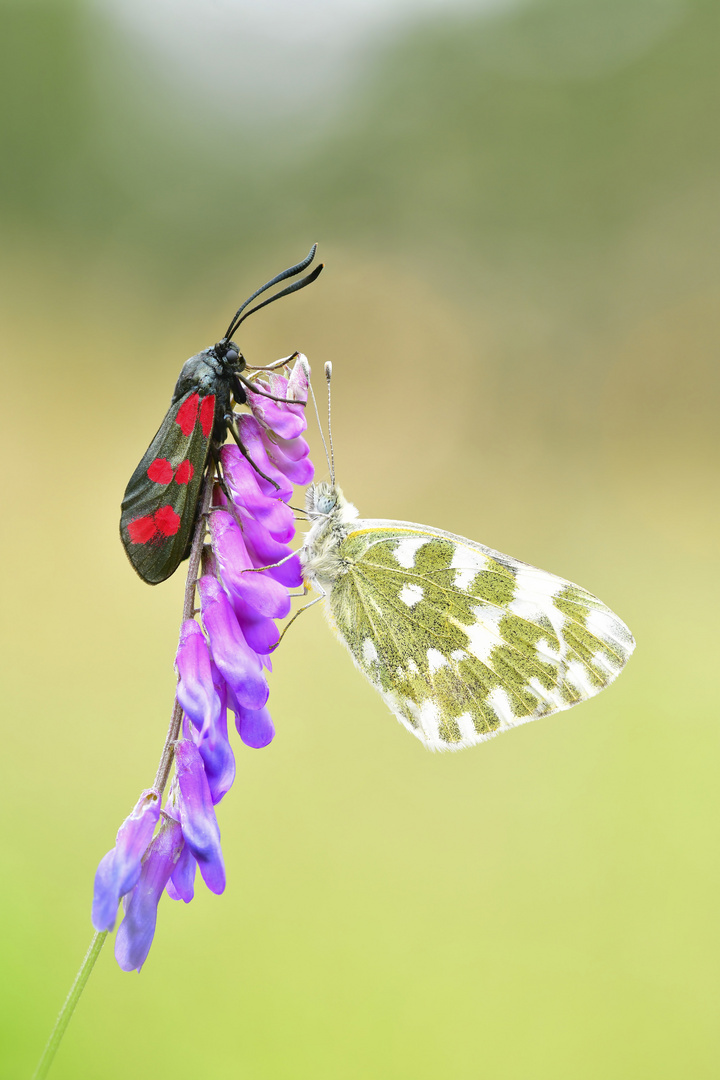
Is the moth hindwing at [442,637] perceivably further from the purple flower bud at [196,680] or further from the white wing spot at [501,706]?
the purple flower bud at [196,680]

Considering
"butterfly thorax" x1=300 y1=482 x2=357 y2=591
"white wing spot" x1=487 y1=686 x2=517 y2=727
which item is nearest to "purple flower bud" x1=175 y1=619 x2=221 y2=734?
"butterfly thorax" x1=300 y1=482 x2=357 y2=591

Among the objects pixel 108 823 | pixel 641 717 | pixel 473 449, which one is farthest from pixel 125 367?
pixel 641 717

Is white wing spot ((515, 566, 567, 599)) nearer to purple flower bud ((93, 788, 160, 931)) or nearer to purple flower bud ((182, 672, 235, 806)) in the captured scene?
purple flower bud ((182, 672, 235, 806))

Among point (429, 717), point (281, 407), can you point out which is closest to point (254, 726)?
point (281, 407)

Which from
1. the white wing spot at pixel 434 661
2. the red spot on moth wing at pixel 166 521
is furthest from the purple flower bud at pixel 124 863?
the white wing spot at pixel 434 661

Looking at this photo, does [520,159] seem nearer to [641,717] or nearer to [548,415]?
[548,415]

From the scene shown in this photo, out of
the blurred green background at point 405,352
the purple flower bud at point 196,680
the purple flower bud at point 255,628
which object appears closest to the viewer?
the purple flower bud at point 196,680
